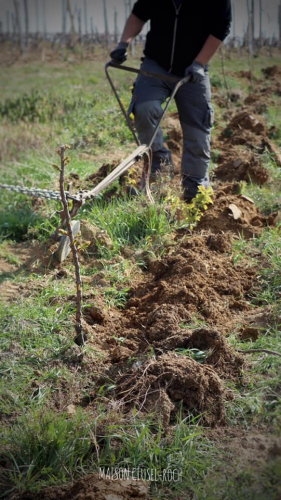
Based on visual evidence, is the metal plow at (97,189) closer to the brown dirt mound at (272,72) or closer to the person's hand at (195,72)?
the person's hand at (195,72)

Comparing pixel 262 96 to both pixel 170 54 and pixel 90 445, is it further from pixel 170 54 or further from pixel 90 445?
pixel 90 445

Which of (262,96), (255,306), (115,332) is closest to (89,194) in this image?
(115,332)

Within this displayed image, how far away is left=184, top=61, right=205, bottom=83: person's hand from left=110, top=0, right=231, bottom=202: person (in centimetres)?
1

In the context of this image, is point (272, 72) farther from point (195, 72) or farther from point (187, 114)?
point (195, 72)

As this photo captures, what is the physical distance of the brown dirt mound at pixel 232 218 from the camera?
4.64 metres

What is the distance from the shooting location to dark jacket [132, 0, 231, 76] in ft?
16.6

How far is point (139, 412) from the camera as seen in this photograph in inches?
107

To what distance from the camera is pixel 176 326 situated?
127 inches

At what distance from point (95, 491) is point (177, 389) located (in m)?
0.66

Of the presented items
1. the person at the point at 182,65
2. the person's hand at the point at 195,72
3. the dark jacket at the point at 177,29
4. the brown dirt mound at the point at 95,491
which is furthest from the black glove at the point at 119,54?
the brown dirt mound at the point at 95,491

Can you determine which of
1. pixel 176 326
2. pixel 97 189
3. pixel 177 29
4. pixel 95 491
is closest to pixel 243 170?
pixel 177 29

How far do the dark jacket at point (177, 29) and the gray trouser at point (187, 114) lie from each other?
0.47 ft

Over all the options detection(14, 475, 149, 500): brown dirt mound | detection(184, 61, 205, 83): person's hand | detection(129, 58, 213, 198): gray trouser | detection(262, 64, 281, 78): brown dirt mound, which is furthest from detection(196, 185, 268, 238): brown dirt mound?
detection(262, 64, 281, 78): brown dirt mound

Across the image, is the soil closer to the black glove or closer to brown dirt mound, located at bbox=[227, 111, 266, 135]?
the black glove
